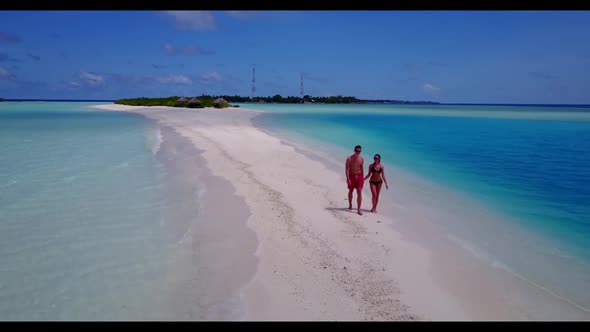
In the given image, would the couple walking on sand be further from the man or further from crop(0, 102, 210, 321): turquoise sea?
crop(0, 102, 210, 321): turquoise sea

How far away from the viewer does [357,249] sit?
626cm

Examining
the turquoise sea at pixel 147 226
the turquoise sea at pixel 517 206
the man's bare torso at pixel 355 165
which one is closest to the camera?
the turquoise sea at pixel 147 226

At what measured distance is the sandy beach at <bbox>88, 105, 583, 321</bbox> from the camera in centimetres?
461

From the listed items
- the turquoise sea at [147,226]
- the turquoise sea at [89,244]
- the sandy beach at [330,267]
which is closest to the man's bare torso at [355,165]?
the sandy beach at [330,267]

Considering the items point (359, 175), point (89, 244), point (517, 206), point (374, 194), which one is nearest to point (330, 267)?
point (359, 175)

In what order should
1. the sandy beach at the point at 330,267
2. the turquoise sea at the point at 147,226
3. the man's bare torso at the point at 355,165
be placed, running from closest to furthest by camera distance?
the sandy beach at the point at 330,267, the turquoise sea at the point at 147,226, the man's bare torso at the point at 355,165

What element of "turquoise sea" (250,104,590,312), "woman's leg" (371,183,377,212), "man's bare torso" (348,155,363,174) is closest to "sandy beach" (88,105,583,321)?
"woman's leg" (371,183,377,212)

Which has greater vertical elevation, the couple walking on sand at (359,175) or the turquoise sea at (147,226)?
the couple walking on sand at (359,175)

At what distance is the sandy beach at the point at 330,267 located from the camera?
4.61 meters

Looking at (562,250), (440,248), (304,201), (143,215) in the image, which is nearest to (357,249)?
(440,248)

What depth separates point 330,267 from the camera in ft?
18.3

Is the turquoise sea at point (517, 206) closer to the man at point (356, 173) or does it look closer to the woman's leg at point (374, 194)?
the woman's leg at point (374, 194)
